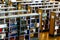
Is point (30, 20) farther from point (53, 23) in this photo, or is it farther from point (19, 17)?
point (53, 23)

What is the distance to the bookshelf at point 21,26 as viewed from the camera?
4223mm

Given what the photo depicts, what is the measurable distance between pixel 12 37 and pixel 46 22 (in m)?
2.14

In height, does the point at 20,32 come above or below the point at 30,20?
below

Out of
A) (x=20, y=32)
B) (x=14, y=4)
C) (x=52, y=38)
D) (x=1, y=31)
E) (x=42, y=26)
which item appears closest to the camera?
(x=1, y=31)

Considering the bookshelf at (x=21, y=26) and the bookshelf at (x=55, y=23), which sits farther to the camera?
the bookshelf at (x=55, y=23)

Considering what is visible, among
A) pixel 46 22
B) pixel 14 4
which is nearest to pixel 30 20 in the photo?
pixel 46 22

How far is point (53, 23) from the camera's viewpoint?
555 centimetres

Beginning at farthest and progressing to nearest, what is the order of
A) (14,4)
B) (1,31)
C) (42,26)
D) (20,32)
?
1. (14,4)
2. (42,26)
3. (20,32)
4. (1,31)

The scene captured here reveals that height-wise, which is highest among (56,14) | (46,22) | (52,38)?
(56,14)

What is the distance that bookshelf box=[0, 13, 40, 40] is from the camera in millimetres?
4223

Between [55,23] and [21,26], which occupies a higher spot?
[21,26]

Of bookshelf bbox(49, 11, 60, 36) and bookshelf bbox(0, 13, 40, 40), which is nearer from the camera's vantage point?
bookshelf bbox(0, 13, 40, 40)

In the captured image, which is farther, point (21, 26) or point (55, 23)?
point (55, 23)

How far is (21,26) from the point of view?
4.38 m
